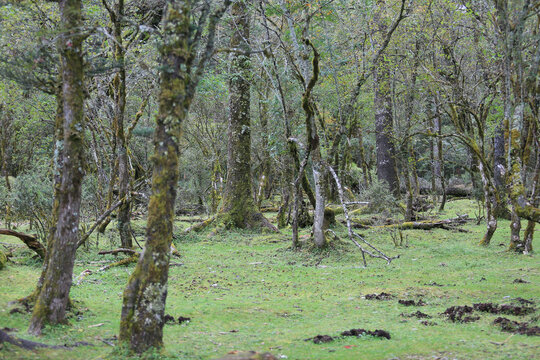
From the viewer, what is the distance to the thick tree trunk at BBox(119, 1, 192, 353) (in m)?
4.53

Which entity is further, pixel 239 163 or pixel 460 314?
pixel 239 163

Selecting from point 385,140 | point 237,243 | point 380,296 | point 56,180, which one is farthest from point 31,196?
point 385,140

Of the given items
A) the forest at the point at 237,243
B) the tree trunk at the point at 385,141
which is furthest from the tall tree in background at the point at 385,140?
the forest at the point at 237,243

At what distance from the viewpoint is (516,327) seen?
605 centimetres

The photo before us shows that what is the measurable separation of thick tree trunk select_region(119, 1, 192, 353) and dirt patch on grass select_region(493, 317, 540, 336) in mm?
4430

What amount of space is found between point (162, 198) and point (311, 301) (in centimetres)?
424

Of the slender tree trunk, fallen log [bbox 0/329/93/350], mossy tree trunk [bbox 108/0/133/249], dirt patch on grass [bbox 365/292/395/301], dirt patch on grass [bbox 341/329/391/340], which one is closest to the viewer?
fallen log [bbox 0/329/93/350]

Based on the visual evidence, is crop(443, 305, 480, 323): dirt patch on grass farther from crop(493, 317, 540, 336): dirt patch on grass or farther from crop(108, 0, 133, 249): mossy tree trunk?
crop(108, 0, 133, 249): mossy tree trunk

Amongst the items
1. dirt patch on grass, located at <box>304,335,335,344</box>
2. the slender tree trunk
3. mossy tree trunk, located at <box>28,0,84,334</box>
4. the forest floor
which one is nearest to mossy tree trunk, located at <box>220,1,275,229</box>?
the forest floor

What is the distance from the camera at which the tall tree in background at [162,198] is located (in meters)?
Answer: 4.54

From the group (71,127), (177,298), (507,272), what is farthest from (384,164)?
(71,127)

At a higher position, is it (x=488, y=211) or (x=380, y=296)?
(x=488, y=211)

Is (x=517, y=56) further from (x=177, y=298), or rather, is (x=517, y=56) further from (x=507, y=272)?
(x=177, y=298)

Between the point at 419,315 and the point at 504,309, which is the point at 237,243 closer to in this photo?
the point at 419,315
